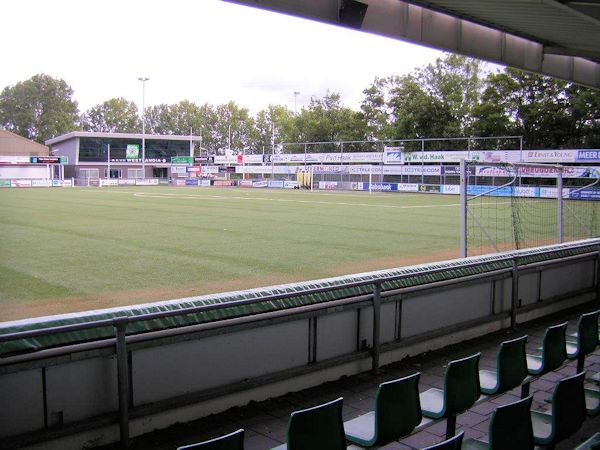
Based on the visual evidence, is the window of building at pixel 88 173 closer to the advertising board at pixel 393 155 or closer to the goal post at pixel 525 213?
the advertising board at pixel 393 155

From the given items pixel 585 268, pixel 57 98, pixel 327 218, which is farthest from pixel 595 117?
pixel 585 268

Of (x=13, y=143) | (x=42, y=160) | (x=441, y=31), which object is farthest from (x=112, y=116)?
(x=441, y=31)

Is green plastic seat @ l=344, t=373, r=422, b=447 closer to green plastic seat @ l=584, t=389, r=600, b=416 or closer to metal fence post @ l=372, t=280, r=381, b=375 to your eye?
green plastic seat @ l=584, t=389, r=600, b=416

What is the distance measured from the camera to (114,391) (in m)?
4.59

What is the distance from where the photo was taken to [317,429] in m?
3.28

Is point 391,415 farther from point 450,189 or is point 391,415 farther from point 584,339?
point 450,189

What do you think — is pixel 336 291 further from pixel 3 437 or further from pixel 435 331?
pixel 3 437

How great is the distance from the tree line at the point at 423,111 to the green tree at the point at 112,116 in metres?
0.17

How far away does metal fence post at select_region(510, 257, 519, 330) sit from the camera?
27.6ft

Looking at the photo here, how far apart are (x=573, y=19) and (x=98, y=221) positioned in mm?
21994

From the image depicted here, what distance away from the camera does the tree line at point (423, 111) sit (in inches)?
1435

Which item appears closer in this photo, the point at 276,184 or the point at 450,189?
the point at 450,189

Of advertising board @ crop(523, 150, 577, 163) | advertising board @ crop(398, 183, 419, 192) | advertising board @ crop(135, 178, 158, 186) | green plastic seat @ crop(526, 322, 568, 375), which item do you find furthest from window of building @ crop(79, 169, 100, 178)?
green plastic seat @ crop(526, 322, 568, 375)

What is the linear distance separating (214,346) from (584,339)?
352 cm
